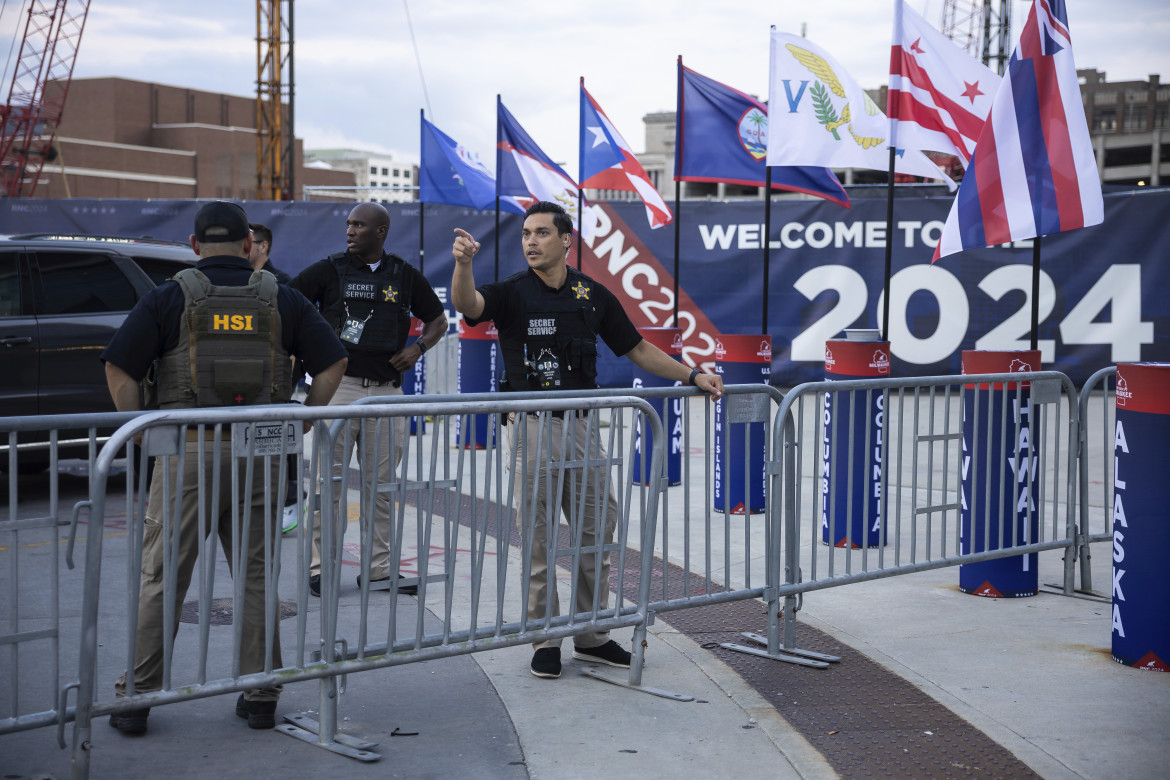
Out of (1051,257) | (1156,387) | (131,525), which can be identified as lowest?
(131,525)

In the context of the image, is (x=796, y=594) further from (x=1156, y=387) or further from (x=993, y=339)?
(x=993, y=339)

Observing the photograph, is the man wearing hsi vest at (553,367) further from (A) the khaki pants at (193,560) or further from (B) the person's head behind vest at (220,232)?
(A) the khaki pants at (193,560)

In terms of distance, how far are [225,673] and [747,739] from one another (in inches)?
82.2

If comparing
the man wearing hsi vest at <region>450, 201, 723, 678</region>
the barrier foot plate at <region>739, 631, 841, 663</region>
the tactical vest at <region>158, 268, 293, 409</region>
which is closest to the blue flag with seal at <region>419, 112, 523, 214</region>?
the man wearing hsi vest at <region>450, 201, 723, 678</region>

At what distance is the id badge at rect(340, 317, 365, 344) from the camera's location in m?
6.02

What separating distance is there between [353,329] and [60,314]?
3095 mm

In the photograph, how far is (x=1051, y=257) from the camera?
47.3 feet

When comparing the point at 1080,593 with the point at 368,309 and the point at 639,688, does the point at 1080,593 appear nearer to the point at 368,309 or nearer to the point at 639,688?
the point at 639,688

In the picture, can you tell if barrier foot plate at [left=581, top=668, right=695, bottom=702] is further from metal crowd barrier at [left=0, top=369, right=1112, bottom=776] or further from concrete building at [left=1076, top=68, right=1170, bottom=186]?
concrete building at [left=1076, top=68, right=1170, bottom=186]

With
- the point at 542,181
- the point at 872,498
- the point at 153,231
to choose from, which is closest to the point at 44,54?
the point at 153,231

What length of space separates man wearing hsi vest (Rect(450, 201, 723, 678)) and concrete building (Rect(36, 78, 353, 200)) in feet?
258

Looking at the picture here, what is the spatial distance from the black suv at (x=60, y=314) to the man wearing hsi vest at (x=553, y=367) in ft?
14.1

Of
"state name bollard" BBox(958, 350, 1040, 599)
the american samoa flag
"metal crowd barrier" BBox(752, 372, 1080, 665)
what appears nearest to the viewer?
"metal crowd barrier" BBox(752, 372, 1080, 665)

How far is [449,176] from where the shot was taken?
13.9 metres
